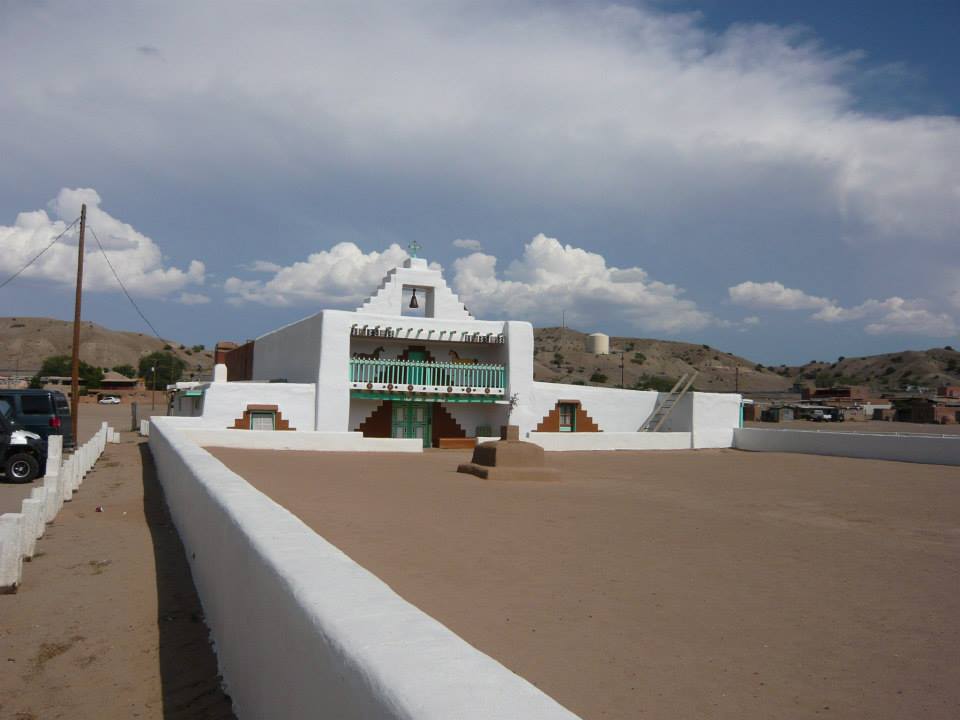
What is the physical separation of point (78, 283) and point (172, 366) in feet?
197

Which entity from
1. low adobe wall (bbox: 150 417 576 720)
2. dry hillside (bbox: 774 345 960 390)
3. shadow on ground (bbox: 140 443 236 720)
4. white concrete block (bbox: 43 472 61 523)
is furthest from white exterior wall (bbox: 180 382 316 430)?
dry hillside (bbox: 774 345 960 390)

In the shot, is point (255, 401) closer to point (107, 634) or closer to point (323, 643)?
point (107, 634)

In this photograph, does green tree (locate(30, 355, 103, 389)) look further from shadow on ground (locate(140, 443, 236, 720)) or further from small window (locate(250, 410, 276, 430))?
shadow on ground (locate(140, 443, 236, 720))

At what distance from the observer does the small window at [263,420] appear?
77.8 ft

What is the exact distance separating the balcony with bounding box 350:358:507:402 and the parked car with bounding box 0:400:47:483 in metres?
10.6

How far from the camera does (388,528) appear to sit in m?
9.43

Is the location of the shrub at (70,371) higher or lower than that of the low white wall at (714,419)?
higher

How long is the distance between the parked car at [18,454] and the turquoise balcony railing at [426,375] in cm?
1060

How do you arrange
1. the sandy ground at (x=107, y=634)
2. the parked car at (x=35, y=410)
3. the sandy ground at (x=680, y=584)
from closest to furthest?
1. the sandy ground at (x=680, y=584)
2. the sandy ground at (x=107, y=634)
3. the parked car at (x=35, y=410)

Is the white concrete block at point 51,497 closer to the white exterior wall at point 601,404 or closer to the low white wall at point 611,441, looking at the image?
the low white wall at point 611,441

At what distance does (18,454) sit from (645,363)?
264 ft

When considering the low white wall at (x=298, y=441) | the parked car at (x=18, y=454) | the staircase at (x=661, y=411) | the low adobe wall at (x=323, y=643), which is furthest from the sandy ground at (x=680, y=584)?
the staircase at (x=661, y=411)

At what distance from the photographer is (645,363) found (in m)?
90.4

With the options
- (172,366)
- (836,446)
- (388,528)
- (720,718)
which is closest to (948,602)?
(720,718)
